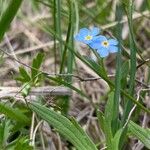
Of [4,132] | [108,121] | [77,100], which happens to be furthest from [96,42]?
[77,100]


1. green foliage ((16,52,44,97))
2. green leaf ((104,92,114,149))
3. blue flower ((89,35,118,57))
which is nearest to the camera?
green leaf ((104,92,114,149))

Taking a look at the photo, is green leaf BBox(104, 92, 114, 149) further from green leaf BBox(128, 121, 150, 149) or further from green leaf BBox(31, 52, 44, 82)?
green leaf BBox(31, 52, 44, 82)

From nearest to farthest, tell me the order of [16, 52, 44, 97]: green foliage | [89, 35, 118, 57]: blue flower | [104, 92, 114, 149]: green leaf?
Answer: [104, 92, 114, 149]: green leaf < [89, 35, 118, 57]: blue flower < [16, 52, 44, 97]: green foliage

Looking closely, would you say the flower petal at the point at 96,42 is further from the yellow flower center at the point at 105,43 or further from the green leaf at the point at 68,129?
the green leaf at the point at 68,129

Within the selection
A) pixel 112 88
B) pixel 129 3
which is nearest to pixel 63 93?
pixel 112 88

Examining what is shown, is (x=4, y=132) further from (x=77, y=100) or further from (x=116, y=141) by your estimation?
(x=77, y=100)

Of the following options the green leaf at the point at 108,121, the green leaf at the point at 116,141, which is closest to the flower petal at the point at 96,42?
the green leaf at the point at 108,121

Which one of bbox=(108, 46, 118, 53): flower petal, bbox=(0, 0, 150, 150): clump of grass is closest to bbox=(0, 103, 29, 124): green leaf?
bbox=(0, 0, 150, 150): clump of grass
